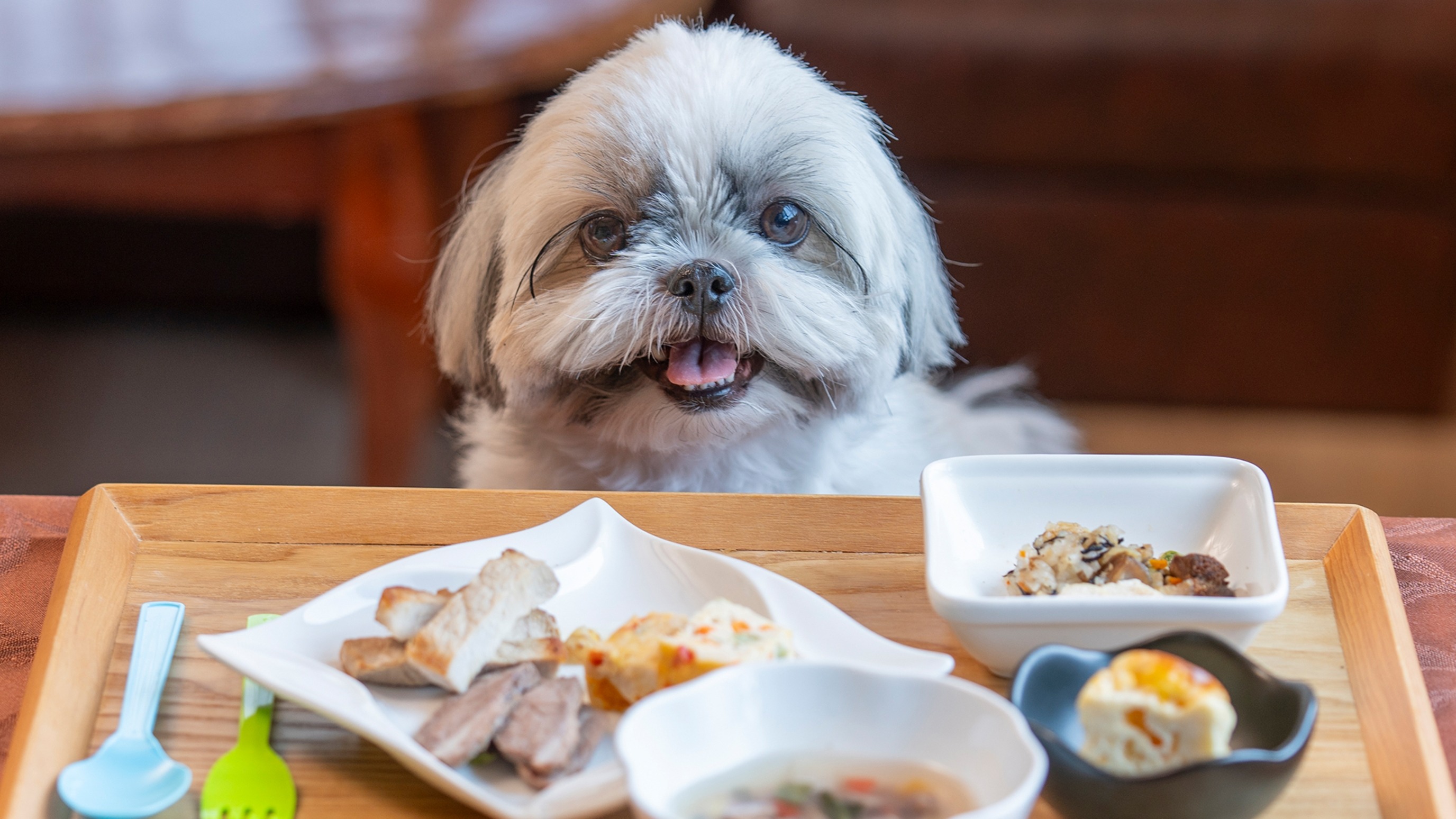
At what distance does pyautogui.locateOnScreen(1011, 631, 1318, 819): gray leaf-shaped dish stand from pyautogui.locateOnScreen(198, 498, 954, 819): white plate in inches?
2.5

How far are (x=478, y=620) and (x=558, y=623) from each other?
11cm

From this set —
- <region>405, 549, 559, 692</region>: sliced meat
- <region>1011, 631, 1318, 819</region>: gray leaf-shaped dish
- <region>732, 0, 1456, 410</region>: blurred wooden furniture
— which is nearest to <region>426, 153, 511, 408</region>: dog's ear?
<region>405, 549, 559, 692</region>: sliced meat

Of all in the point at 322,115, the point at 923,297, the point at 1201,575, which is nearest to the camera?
the point at 1201,575

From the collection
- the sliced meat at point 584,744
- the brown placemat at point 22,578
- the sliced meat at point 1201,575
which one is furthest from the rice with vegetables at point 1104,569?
the brown placemat at point 22,578

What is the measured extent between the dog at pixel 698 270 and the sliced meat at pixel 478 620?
0.35m

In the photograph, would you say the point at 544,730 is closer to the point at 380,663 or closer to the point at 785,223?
the point at 380,663

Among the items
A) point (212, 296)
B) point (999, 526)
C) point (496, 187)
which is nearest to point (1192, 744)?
point (999, 526)

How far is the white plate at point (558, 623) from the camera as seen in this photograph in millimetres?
724

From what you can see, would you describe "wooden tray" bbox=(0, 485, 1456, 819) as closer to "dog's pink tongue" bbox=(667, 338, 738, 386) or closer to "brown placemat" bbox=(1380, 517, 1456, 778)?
"brown placemat" bbox=(1380, 517, 1456, 778)

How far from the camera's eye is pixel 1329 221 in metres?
2.24

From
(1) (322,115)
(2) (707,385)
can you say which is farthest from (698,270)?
(1) (322,115)

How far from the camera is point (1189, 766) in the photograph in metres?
0.66

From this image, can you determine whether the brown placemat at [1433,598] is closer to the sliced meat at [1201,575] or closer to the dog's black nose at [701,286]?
the sliced meat at [1201,575]

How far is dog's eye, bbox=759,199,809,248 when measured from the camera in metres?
1.21
